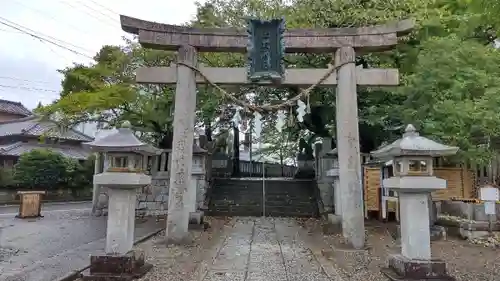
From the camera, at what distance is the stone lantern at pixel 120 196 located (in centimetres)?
601

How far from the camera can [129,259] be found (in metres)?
6.08

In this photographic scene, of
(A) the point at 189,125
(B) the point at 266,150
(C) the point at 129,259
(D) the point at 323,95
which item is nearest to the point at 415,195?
(C) the point at 129,259

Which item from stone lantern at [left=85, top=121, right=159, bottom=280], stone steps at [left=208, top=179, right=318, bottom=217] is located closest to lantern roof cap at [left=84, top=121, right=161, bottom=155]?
stone lantern at [left=85, top=121, right=159, bottom=280]

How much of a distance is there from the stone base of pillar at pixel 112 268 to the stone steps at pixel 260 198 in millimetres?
9401

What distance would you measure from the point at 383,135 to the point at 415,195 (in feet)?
27.7

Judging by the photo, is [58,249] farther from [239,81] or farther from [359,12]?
[359,12]

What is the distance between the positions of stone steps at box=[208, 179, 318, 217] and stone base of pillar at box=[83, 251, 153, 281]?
30.8 ft

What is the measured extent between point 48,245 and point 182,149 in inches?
157

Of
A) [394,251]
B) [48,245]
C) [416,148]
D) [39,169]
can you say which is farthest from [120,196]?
[39,169]

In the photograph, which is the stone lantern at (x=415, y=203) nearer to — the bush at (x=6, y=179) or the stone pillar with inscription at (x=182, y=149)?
the stone pillar with inscription at (x=182, y=149)

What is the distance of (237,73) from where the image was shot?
931 centimetres

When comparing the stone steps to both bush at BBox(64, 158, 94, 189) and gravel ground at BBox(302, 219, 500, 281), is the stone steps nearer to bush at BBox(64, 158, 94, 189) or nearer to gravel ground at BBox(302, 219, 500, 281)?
gravel ground at BBox(302, 219, 500, 281)

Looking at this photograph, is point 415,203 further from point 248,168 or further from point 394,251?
point 248,168

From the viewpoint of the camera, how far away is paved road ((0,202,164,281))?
639 cm
